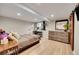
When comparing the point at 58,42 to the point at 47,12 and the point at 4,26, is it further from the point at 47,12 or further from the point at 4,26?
the point at 4,26

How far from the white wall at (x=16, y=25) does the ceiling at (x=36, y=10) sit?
71 millimetres

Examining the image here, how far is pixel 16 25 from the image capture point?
1699 millimetres

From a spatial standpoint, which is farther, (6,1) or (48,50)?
(48,50)

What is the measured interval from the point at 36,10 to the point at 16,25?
45 cm

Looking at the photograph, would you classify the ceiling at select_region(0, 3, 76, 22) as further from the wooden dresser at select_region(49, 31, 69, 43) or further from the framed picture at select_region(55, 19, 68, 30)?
the wooden dresser at select_region(49, 31, 69, 43)

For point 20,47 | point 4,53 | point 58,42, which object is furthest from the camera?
point 58,42

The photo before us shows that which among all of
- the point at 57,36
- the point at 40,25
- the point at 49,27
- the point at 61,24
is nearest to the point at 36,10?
A: the point at 40,25

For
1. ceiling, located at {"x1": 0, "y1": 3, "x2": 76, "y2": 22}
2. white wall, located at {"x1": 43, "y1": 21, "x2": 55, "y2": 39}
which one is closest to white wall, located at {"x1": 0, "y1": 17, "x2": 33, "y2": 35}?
ceiling, located at {"x1": 0, "y1": 3, "x2": 76, "y2": 22}

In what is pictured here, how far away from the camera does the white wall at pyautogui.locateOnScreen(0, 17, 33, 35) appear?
61.6 inches

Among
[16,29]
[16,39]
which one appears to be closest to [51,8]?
[16,29]

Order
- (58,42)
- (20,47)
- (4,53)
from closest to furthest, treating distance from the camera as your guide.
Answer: (4,53) → (20,47) → (58,42)

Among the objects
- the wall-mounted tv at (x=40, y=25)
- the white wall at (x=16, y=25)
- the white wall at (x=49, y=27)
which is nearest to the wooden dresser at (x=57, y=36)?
the white wall at (x=49, y=27)

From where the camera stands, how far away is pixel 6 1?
1.55 m
